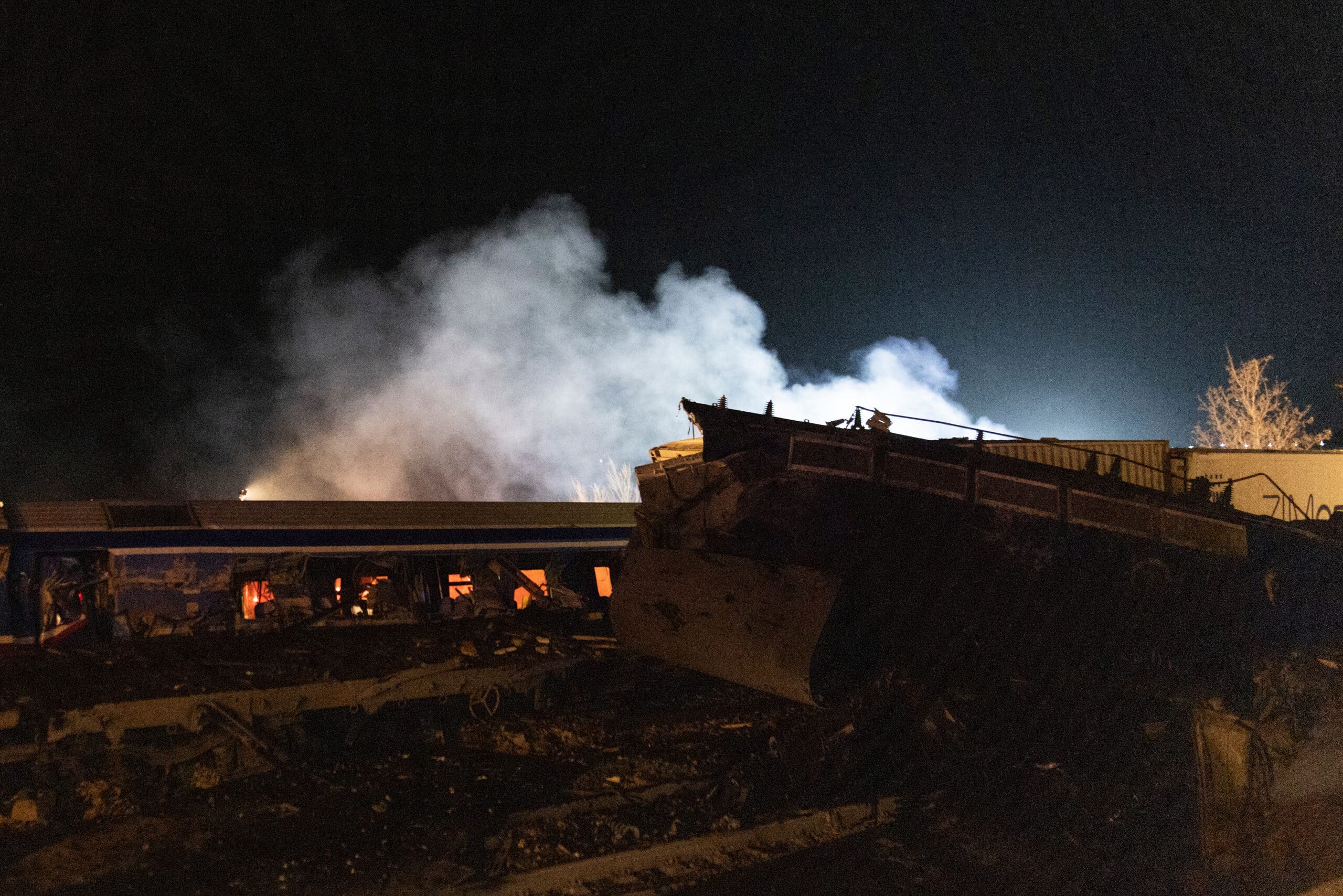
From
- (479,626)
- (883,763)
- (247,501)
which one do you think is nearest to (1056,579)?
(883,763)

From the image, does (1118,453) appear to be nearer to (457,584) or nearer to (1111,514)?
(1111,514)

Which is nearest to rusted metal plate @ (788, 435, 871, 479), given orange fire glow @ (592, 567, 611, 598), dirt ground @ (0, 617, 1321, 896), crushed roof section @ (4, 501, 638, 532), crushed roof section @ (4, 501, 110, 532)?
dirt ground @ (0, 617, 1321, 896)

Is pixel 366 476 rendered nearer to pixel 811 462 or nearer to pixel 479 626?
pixel 479 626

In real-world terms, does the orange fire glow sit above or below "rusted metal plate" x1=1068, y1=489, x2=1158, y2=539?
below

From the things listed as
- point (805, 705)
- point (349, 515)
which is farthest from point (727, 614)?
point (349, 515)

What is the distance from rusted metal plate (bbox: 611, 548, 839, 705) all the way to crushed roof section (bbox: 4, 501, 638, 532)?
8062 millimetres

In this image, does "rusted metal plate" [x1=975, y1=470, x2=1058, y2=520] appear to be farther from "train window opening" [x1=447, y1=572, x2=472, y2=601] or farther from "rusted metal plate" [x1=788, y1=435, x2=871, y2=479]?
"train window opening" [x1=447, y1=572, x2=472, y2=601]

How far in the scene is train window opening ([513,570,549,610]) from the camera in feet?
48.6

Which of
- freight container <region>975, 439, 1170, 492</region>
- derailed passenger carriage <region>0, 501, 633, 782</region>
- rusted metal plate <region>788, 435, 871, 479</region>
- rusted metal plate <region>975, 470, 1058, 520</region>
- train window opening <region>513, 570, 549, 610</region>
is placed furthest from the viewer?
freight container <region>975, 439, 1170, 492</region>

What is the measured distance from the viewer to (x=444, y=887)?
5551 mm

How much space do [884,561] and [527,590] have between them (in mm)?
8322

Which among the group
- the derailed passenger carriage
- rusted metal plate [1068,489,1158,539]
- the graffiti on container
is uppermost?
the graffiti on container

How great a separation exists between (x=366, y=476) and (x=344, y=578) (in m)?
25.0

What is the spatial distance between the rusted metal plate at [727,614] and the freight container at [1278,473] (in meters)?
14.4
